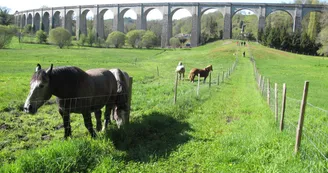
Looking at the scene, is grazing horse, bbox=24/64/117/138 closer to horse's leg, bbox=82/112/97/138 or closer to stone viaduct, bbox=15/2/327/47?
horse's leg, bbox=82/112/97/138

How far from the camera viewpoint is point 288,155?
4910mm

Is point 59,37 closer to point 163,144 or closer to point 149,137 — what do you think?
point 149,137

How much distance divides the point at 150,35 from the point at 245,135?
7602 centimetres

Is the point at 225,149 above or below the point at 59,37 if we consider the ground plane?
below

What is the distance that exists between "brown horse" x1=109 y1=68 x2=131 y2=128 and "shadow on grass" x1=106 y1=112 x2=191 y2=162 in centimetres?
32

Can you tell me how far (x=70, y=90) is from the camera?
5852 millimetres

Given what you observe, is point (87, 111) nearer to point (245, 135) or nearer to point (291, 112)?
point (245, 135)

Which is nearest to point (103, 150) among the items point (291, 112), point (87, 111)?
point (87, 111)

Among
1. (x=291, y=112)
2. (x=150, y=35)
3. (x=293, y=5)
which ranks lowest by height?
(x=291, y=112)

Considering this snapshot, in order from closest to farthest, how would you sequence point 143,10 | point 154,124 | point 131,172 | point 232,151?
point 131,172
point 232,151
point 154,124
point 143,10

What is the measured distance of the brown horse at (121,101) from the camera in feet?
23.8

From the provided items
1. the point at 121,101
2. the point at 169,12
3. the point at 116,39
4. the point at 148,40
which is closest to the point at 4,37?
the point at 116,39

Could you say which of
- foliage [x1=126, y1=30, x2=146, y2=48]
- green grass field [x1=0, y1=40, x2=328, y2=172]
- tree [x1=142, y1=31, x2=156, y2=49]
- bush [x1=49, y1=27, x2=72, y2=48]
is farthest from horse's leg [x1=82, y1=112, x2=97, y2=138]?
foliage [x1=126, y1=30, x2=146, y2=48]

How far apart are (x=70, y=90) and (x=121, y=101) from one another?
6.30ft
